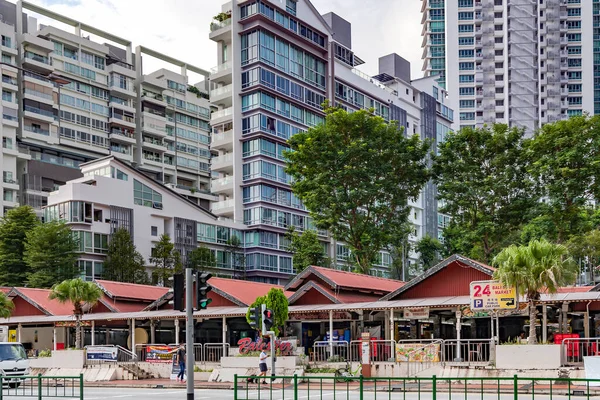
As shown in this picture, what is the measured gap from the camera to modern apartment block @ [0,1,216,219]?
92438mm

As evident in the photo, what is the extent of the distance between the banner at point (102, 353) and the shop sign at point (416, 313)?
47.7ft

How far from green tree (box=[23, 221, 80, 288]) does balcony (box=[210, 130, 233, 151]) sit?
24.9 meters

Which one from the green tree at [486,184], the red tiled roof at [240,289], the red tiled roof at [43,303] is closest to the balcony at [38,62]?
the red tiled roof at [43,303]

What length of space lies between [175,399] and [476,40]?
135 meters

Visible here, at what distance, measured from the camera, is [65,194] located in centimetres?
7456

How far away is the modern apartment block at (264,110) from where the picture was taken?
8800cm

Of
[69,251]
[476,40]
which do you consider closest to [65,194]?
[69,251]

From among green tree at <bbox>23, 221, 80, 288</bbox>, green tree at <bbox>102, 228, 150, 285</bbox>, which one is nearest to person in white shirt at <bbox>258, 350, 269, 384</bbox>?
green tree at <bbox>23, 221, 80, 288</bbox>

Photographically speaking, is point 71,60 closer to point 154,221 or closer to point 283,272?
point 154,221

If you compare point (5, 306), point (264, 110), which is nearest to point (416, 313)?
point (5, 306)

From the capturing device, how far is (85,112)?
337 feet

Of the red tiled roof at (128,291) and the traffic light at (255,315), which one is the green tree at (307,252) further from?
the traffic light at (255,315)

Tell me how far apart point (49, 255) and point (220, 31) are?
34.4m

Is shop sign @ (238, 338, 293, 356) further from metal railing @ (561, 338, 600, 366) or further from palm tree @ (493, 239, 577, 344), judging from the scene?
metal railing @ (561, 338, 600, 366)
